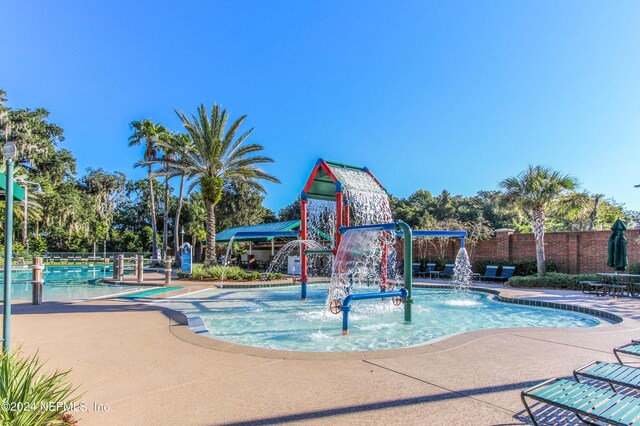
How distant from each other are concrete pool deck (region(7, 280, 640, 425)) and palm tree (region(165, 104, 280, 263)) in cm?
1385

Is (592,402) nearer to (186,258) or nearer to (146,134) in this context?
(186,258)

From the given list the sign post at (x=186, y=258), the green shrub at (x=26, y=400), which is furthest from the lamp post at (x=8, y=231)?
the sign post at (x=186, y=258)

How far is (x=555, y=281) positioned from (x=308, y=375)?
1437cm

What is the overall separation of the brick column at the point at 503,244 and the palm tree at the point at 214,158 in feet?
43.0

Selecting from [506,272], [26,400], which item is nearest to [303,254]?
[26,400]

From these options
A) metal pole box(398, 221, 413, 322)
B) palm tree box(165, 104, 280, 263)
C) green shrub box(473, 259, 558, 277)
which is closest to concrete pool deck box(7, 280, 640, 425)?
metal pole box(398, 221, 413, 322)

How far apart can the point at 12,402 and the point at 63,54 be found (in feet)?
49.6

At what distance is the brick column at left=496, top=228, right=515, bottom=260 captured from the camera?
64.3 feet

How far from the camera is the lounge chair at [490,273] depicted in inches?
733

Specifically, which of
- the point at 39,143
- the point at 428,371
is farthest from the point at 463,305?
the point at 39,143

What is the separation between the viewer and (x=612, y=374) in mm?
3332

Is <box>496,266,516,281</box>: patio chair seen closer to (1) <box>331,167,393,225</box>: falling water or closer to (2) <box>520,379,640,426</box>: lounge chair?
(1) <box>331,167,393,225</box>: falling water

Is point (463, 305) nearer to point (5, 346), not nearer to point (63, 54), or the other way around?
point (5, 346)

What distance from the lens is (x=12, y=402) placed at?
9.18 ft
